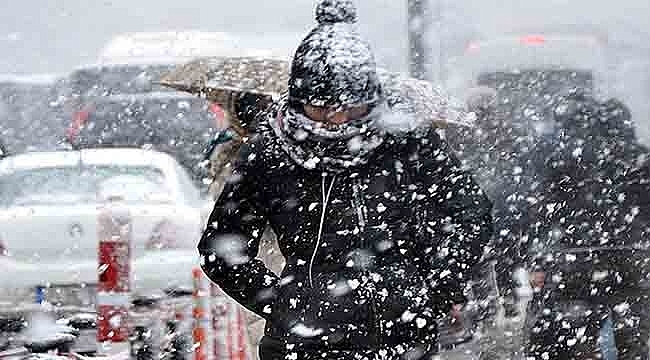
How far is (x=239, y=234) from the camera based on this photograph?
4059mm

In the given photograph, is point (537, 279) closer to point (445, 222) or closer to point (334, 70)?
point (445, 222)

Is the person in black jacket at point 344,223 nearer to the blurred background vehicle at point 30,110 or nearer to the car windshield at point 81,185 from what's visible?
the car windshield at point 81,185

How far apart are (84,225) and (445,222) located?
17.2 feet

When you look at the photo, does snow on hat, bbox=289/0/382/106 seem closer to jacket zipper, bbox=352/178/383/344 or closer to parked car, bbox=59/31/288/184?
jacket zipper, bbox=352/178/383/344

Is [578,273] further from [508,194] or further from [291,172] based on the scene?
[291,172]

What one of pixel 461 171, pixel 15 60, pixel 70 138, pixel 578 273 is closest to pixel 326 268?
pixel 461 171

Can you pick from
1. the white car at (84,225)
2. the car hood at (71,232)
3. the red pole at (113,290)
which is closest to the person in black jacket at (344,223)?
the red pole at (113,290)

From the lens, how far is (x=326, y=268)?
3.92m

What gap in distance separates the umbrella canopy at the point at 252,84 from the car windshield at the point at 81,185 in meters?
2.22

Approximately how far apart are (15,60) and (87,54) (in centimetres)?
380

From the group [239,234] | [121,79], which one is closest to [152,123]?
[121,79]

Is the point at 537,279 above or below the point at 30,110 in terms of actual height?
above

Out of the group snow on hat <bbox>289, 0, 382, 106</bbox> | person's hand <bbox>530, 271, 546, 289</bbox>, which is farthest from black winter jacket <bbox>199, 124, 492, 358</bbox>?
person's hand <bbox>530, 271, 546, 289</bbox>

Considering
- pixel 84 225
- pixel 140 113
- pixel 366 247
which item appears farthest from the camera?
pixel 140 113
